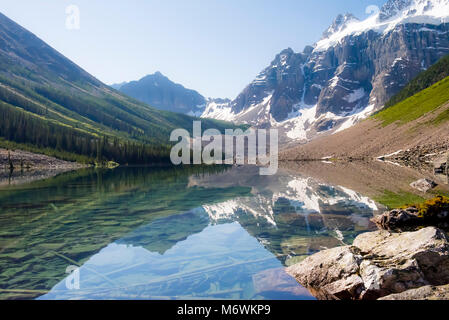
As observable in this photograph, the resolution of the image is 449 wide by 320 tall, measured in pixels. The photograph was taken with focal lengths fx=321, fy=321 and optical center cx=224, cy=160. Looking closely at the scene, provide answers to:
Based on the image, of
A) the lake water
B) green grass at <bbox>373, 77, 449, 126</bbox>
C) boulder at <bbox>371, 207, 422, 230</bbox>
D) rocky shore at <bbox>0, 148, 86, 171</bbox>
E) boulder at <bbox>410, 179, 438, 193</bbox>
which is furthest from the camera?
green grass at <bbox>373, 77, 449, 126</bbox>

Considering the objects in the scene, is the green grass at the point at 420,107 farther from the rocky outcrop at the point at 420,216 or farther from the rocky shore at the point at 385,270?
the rocky shore at the point at 385,270

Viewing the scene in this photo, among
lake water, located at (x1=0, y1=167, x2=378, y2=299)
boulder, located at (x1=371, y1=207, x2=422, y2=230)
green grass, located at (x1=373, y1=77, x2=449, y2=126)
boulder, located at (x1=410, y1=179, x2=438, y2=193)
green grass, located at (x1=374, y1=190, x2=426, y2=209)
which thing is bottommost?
lake water, located at (x1=0, y1=167, x2=378, y2=299)

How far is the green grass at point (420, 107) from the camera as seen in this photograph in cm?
14450

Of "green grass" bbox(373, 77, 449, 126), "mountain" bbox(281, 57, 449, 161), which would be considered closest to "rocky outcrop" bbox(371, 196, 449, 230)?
"mountain" bbox(281, 57, 449, 161)

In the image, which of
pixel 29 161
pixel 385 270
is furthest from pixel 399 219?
pixel 29 161

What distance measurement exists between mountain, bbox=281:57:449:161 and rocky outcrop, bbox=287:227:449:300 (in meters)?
105

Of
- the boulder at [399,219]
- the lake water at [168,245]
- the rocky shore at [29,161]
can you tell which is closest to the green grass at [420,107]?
the boulder at [399,219]

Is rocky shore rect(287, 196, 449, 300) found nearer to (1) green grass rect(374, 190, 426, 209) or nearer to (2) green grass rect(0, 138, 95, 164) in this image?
(1) green grass rect(374, 190, 426, 209)

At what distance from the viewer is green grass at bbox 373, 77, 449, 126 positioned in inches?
5689

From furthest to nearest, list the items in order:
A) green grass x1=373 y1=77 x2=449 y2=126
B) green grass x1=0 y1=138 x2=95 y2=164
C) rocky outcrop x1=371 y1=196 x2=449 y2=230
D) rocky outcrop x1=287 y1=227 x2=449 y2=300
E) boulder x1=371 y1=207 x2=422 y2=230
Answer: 1. green grass x1=0 y1=138 x2=95 y2=164
2. green grass x1=373 y1=77 x2=449 y2=126
3. boulder x1=371 y1=207 x2=422 y2=230
4. rocky outcrop x1=371 y1=196 x2=449 y2=230
5. rocky outcrop x1=287 y1=227 x2=449 y2=300

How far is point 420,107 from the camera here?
156 m

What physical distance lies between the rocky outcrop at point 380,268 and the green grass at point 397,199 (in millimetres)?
17625
